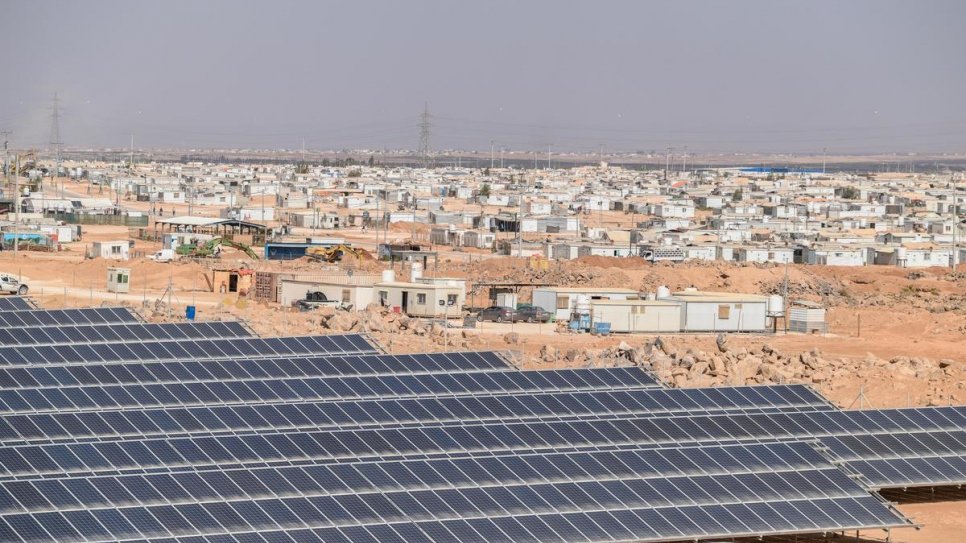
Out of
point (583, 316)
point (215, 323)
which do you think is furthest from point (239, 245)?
point (215, 323)

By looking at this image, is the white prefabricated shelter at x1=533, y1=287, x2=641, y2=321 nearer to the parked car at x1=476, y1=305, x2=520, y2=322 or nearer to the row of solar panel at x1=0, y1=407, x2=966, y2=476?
the parked car at x1=476, y1=305, x2=520, y2=322

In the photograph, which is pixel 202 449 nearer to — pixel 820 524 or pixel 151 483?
pixel 151 483

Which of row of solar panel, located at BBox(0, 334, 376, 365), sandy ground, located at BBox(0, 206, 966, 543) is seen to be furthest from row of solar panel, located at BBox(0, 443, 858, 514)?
row of solar panel, located at BBox(0, 334, 376, 365)

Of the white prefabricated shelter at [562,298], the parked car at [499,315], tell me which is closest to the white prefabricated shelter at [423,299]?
the parked car at [499,315]

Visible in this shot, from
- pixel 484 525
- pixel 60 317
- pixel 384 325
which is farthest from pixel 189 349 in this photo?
pixel 484 525

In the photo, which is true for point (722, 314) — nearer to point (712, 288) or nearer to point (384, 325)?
point (384, 325)

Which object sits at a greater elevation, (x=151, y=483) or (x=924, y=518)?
(x=151, y=483)
